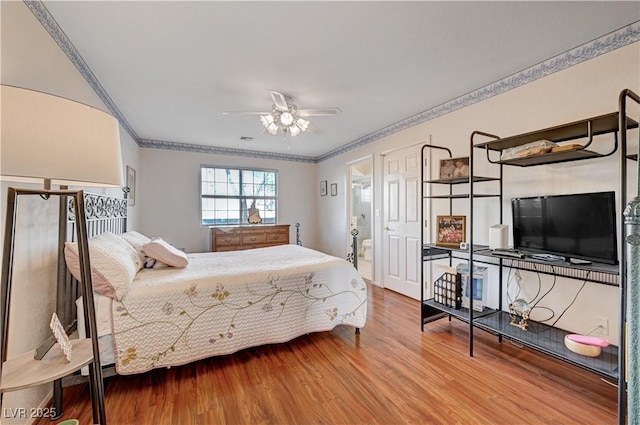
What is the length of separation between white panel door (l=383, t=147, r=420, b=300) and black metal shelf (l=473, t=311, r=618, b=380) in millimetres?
1266

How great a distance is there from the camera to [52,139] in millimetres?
973

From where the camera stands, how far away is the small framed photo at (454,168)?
2.68m

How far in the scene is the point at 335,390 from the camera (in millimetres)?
1810

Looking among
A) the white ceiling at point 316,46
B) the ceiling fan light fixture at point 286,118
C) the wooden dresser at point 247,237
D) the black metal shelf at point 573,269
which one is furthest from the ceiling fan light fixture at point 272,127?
the wooden dresser at point 247,237

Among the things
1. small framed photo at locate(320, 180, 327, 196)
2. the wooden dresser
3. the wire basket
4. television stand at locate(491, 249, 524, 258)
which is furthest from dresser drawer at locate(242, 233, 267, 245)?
television stand at locate(491, 249, 524, 258)

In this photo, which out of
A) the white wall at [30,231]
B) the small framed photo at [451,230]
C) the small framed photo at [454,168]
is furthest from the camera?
the small framed photo at [451,230]

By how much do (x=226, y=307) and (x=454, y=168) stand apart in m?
2.46

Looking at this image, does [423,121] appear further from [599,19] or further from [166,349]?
[166,349]

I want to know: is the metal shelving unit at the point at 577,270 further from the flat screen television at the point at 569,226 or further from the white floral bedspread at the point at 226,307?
the white floral bedspread at the point at 226,307

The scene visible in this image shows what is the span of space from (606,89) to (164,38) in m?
3.14

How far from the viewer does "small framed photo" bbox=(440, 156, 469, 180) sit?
2678mm

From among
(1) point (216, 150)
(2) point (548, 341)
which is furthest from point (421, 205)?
(1) point (216, 150)

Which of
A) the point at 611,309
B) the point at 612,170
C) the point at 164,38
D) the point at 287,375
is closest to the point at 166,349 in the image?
the point at 287,375

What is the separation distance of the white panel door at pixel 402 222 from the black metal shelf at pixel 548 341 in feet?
4.15
